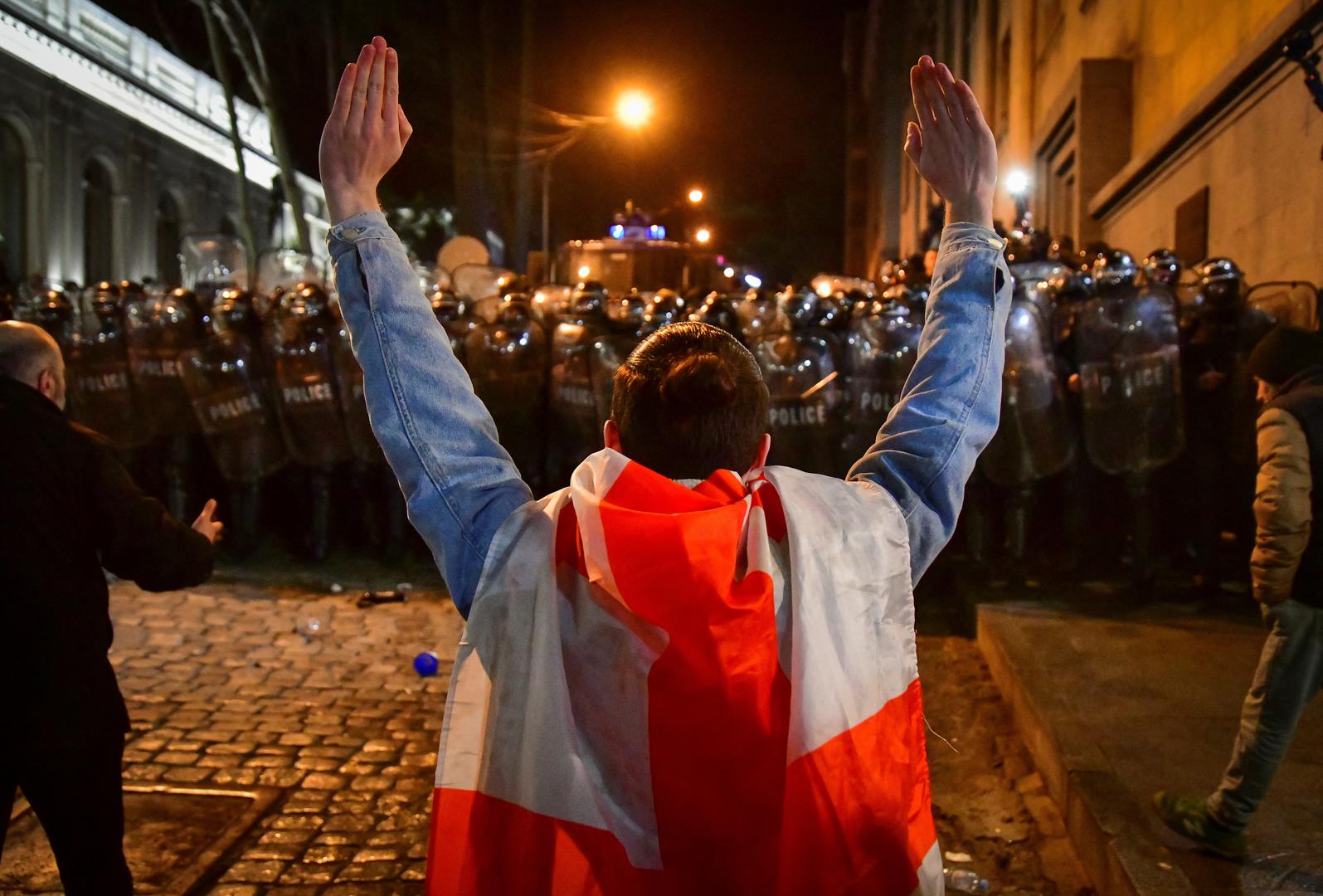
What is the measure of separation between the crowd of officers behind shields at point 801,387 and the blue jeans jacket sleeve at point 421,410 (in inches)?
169

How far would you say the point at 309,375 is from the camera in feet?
27.5

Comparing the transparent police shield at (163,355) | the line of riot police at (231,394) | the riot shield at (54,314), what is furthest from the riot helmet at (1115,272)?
the riot shield at (54,314)

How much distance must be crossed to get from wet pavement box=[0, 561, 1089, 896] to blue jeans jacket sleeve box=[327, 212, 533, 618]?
2696mm

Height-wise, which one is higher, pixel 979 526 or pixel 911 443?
pixel 911 443

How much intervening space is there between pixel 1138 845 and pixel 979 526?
13.1 feet

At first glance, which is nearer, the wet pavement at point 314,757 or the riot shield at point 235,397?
the wet pavement at point 314,757

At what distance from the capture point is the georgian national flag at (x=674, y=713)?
1.32m

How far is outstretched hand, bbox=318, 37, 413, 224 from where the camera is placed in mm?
1588

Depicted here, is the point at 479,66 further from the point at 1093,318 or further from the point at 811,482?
the point at 811,482

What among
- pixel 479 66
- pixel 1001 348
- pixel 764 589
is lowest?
pixel 764 589

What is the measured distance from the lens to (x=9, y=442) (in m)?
2.72

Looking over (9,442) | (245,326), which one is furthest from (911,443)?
(245,326)

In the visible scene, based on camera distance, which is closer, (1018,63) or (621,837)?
(621,837)

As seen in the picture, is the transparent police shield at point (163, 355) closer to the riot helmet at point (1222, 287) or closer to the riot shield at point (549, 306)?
the riot shield at point (549, 306)
